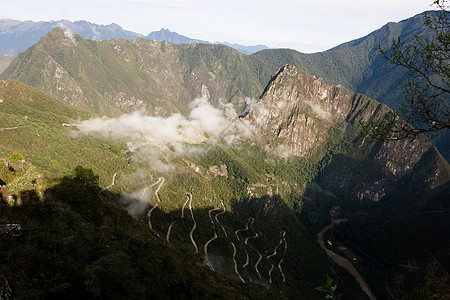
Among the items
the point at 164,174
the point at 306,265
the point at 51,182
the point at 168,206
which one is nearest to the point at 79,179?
the point at 51,182

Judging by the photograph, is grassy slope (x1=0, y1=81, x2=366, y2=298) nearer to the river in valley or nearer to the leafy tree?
the river in valley

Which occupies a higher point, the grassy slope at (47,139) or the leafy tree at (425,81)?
the leafy tree at (425,81)

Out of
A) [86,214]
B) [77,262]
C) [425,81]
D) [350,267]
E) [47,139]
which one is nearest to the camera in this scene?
[425,81]

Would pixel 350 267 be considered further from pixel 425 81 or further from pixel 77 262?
pixel 425 81

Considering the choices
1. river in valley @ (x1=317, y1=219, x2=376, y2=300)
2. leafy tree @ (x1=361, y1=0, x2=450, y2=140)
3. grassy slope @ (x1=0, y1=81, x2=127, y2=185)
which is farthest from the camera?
river in valley @ (x1=317, y1=219, x2=376, y2=300)

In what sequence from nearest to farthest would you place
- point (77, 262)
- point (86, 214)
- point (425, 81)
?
point (425, 81)
point (77, 262)
point (86, 214)

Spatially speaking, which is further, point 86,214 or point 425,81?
point 86,214

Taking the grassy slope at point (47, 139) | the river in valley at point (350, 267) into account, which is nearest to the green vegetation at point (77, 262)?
the grassy slope at point (47, 139)

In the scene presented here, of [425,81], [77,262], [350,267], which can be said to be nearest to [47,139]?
[77,262]

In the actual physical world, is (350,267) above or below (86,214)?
below

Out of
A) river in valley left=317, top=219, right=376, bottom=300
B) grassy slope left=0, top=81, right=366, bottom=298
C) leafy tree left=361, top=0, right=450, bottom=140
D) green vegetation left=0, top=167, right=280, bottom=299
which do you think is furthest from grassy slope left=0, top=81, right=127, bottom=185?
river in valley left=317, top=219, right=376, bottom=300

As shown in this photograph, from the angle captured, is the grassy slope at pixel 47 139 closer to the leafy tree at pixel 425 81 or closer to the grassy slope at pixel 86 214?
the grassy slope at pixel 86 214
